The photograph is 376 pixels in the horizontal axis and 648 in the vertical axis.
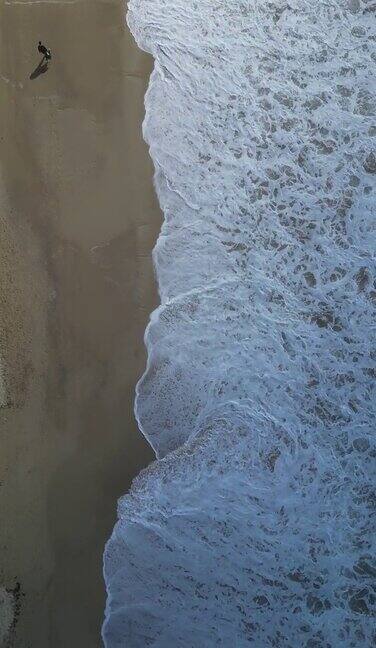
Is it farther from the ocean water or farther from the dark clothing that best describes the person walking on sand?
the ocean water

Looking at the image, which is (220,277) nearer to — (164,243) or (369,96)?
(164,243)

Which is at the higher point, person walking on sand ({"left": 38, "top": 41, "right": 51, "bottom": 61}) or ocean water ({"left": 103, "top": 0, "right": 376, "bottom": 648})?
person walking on sand ({"left": 38, "top": 41, "right": 51, "bottom": 61})

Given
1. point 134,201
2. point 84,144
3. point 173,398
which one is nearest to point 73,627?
point 173,398

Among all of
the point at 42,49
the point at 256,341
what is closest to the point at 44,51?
the point at 42,49

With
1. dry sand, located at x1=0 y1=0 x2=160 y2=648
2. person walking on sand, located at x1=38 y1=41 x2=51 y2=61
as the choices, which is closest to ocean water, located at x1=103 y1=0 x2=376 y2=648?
dry sand, located at x1=0 y1=0 x2=160 y2=648

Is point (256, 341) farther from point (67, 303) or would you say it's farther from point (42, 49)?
point (42, 49)
